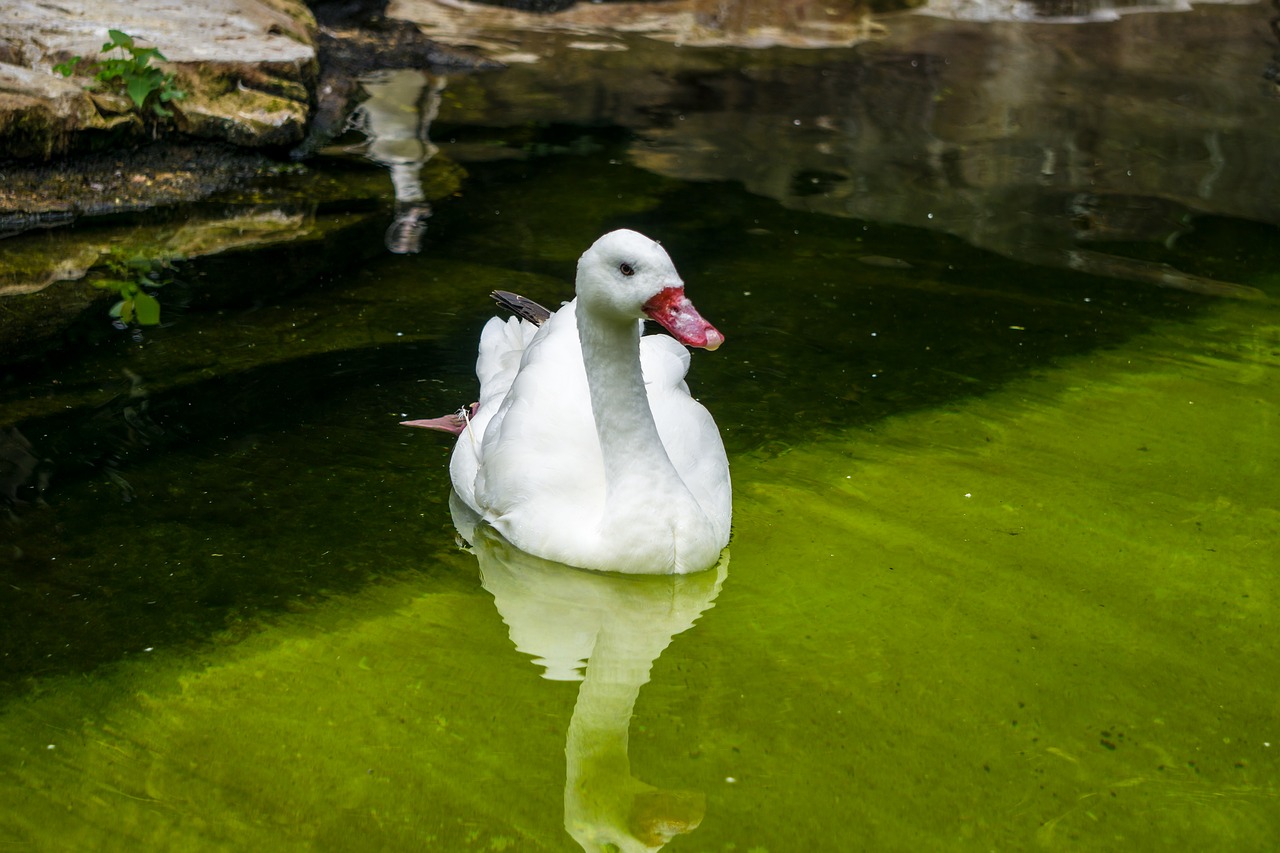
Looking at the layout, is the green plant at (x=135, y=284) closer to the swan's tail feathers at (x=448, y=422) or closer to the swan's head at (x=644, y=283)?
the swan's tail feathers at (x=448, y=422)

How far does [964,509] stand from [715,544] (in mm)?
963

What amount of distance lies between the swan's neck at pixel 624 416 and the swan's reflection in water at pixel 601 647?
281 mm

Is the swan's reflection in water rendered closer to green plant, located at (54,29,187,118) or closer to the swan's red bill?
the swan's red bill

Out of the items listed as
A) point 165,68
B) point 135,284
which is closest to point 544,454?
point 135,284

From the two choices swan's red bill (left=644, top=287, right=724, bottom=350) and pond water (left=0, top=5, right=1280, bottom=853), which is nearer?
pond water (left=0, top=5, right=1280, bottom=853)

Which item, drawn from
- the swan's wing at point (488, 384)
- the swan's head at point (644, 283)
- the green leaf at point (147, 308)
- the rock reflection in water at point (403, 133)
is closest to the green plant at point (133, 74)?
the rock reflection in water at point (403, 133)

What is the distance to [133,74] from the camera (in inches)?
291

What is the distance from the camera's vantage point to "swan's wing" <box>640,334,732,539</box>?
422 cm

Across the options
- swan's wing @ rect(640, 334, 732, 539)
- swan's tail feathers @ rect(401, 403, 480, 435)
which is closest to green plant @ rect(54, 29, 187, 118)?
swan's tail feathers @ rect(401, 403, 480, 435)

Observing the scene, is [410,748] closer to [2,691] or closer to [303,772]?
[303,772]

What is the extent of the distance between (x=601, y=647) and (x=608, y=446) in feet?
1.94

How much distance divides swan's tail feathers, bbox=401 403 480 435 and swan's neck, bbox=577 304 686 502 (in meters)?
0.94

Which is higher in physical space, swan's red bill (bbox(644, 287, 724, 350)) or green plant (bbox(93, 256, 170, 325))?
swan's red bill (bbox(644, 287, 724, 350))

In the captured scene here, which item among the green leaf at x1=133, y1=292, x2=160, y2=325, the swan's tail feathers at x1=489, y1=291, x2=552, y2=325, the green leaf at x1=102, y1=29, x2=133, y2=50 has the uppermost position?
the green leaf at x1=102, y1=29, x2=133, y2=50
